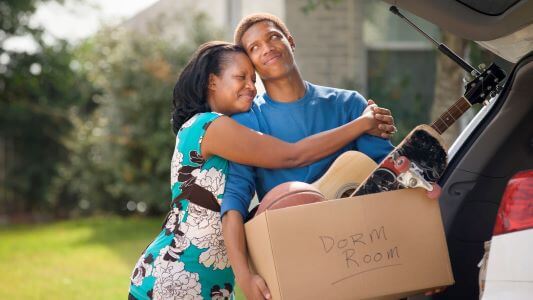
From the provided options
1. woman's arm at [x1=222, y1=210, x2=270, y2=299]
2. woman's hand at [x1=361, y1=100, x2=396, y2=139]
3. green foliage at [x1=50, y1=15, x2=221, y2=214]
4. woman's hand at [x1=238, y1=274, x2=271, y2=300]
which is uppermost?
green foliage at [x1=50, y1=15, x2=221, y2=214]

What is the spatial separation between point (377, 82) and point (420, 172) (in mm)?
9740

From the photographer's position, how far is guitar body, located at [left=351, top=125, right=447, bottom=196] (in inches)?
133

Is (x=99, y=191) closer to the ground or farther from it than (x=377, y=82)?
farther from it

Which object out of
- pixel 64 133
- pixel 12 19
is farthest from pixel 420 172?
pixel 64 133

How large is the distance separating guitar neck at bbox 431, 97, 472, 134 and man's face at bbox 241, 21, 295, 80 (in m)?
0.66

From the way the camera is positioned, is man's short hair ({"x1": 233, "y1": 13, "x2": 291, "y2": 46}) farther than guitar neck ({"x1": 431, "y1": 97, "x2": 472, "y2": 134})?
Yes

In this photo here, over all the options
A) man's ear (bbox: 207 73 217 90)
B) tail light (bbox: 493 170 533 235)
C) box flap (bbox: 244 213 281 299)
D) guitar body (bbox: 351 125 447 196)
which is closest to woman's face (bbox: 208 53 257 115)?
man's ear (bbox: 207 73 217 90)

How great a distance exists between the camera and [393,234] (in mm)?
3355

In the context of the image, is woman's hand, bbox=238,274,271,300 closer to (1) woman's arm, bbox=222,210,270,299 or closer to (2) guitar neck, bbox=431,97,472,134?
(1) woman's arm, bbox=222,210,270,299

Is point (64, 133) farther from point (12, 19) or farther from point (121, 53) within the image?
point (121, 53)

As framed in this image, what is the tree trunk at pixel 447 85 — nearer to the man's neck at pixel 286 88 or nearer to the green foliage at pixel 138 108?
the man's neck at pixel 286 88

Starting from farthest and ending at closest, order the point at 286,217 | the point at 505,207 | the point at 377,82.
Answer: the point at 377,82 < the point at 286,217 < the point at 505,207

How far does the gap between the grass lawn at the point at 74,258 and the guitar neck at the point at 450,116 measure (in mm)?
5577

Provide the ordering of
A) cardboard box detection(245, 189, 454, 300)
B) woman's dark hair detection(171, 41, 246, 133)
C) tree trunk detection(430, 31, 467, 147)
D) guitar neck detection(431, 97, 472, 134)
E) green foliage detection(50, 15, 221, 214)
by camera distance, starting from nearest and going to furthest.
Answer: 1. cardboard box detection(245, 189, 454, 300)
2. guitar neck detection(431, 97, 472, 134)
3. woman's dark hair detection(171, 41, 246, 133)
4. tree trunk detection(430, 31, 467, 147)
5. green foliage detection(50, 15, 221, 214)
